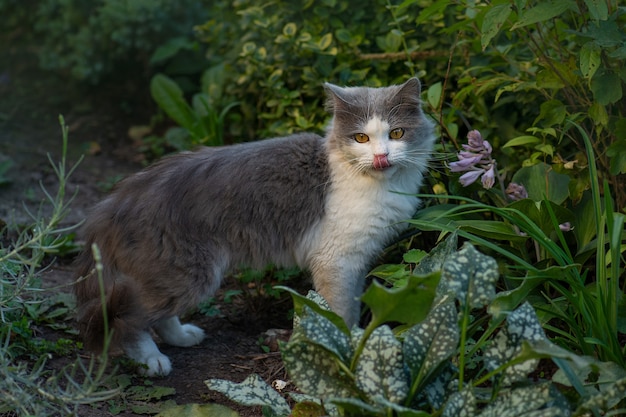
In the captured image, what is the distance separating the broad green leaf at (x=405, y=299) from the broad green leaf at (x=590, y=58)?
4.15 feet

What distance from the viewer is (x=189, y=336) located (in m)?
3.77

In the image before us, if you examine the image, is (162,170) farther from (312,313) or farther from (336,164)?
(312,313)

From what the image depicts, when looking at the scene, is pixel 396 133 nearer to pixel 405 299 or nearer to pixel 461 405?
pixel 405 299

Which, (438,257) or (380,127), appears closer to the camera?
(438,257)

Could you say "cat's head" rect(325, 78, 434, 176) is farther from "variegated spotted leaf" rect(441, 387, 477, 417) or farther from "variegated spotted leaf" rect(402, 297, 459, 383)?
"variegated spotted leaf" rect(441, 387, 477, 417)

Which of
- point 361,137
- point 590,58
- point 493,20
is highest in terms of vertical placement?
point 493,20

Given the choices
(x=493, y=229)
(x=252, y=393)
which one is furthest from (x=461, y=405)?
(x=493, y=229)

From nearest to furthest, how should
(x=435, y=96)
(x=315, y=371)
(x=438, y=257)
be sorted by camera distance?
(x=315, y=371)
(x=438, y=257)
(x=435, y=96)

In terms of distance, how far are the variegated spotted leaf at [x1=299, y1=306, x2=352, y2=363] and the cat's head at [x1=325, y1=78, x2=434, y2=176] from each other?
3.34 ft

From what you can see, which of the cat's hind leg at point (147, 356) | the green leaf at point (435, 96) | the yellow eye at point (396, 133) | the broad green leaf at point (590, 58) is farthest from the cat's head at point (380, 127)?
the cat's hind leg at point (147, 356)

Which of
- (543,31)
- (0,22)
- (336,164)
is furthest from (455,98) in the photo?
(0,22)

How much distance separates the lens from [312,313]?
8.42ft

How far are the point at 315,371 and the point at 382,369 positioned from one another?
0.23 meters

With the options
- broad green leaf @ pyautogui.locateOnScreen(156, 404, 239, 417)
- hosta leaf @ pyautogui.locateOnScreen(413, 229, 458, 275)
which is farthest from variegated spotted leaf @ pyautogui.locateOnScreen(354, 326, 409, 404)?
broad green leaf @ pyautogui.locateOnScreen(156, 404, 239, 417)
